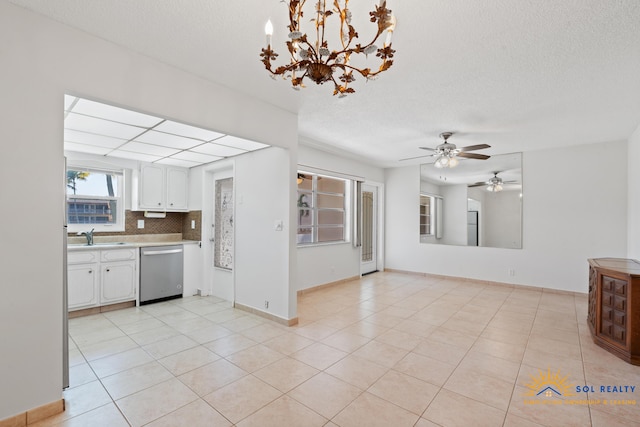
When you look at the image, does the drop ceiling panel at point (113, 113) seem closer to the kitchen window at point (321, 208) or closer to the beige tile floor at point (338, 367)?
the beige tile floor at point (338, 367)

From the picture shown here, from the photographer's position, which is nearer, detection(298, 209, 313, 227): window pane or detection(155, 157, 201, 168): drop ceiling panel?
detection(155, 157, 201, 168): drop ceiling panel

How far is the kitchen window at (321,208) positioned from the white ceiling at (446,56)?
1.62 m

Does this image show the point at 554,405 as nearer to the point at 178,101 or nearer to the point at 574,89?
the point at 574,89

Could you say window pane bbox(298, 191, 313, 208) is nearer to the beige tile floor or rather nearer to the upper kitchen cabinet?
the beige tile floor

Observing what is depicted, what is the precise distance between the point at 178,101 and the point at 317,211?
3.44 metres

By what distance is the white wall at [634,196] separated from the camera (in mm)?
3932

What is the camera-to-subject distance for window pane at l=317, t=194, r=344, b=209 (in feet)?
19.0

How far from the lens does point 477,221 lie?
6.00 metres

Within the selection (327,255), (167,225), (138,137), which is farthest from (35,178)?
(327,255)

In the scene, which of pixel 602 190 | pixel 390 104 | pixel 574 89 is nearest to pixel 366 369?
pixel 390 104

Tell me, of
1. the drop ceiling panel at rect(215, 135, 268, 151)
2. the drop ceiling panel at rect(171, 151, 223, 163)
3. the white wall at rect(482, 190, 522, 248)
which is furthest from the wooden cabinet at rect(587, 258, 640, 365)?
the drop ceiling panel at rect(171, 151, 223, 163)

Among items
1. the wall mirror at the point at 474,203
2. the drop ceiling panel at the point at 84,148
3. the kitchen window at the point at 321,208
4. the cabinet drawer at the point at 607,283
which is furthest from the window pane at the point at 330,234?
the cabinet drawer at the point at 607,283

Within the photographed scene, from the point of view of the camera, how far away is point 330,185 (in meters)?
6.04

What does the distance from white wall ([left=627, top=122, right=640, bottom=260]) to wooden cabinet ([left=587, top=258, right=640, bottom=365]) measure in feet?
3.35
